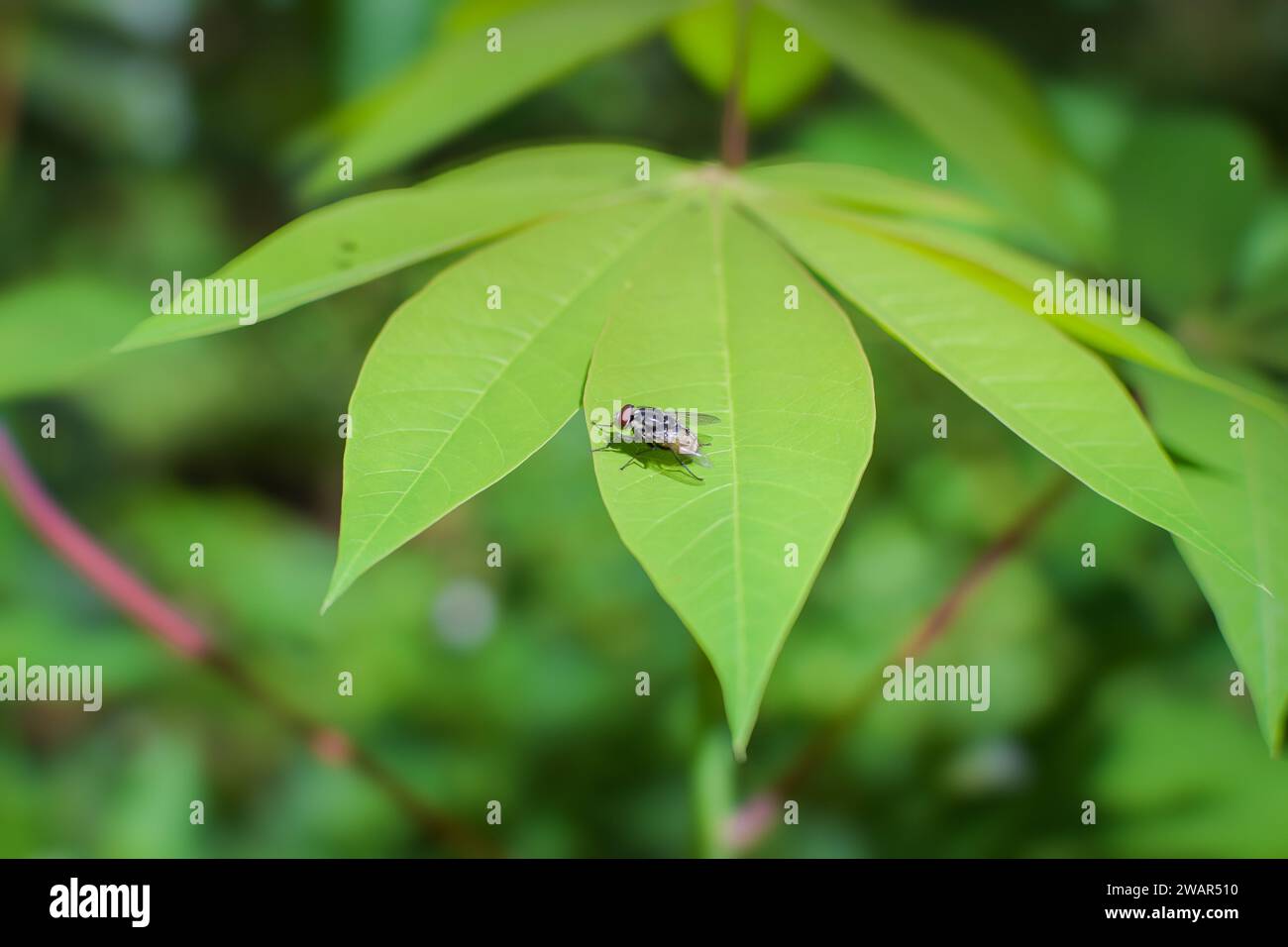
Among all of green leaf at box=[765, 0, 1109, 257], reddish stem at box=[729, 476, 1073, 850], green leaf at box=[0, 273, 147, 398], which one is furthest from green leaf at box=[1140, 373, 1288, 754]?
green leaf at box=[0, 273, 147, 398]

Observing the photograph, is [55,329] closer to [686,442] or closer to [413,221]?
[413,221]

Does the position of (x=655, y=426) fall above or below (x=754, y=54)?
below

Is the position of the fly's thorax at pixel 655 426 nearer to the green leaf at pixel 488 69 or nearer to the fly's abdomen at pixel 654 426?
the fly's abdomen at pixel 654 426

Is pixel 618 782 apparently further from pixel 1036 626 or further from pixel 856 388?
pixel 856 388

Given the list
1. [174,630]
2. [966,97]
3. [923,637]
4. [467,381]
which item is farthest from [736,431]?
[966,97]

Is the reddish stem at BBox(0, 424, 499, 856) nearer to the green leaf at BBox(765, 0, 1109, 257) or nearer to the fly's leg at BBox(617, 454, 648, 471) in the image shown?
the fly's leg at BBox(617, 454, 648, 471)
